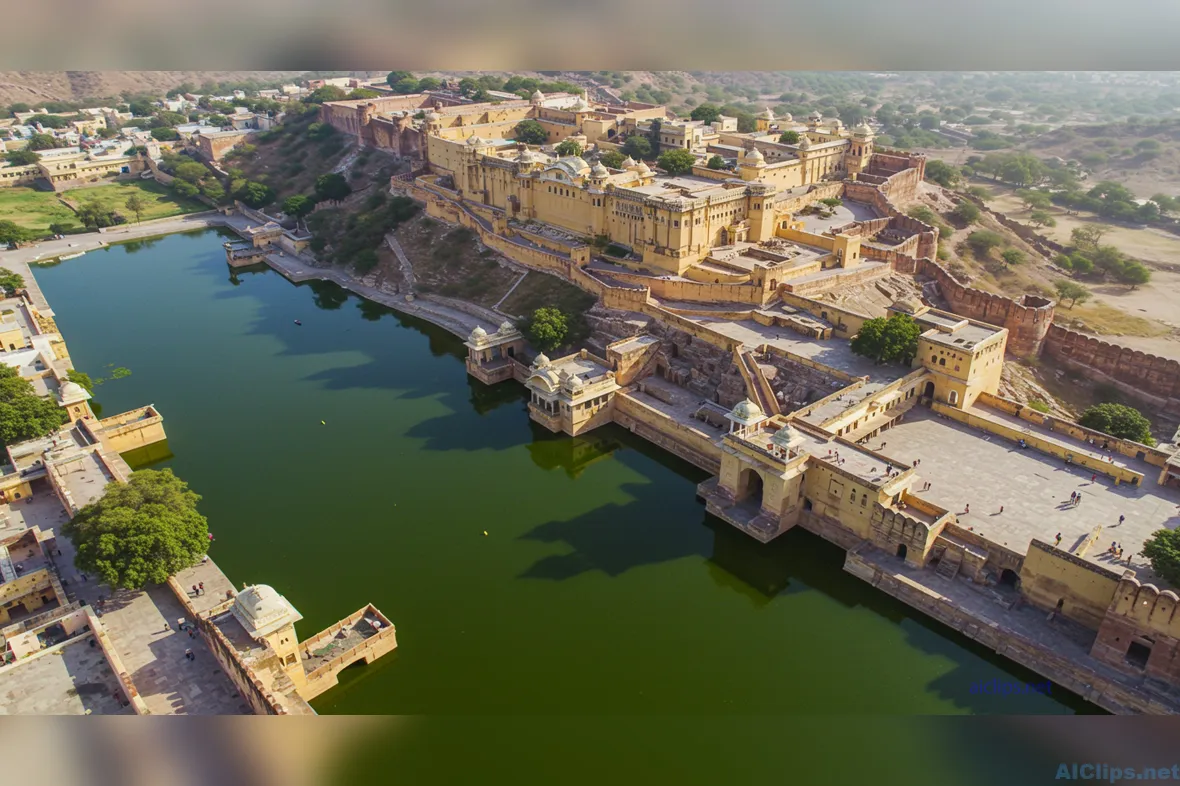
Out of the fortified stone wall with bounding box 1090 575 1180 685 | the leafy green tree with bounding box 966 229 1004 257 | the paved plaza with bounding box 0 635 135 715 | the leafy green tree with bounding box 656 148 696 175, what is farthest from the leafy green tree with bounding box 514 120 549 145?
the fortified stone wall with bounding box 1090 575 1180 685

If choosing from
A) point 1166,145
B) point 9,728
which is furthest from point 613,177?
point 1166,145

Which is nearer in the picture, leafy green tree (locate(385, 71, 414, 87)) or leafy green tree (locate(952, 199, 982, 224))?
leafy green tree (locate(952, 199, 982, 224))

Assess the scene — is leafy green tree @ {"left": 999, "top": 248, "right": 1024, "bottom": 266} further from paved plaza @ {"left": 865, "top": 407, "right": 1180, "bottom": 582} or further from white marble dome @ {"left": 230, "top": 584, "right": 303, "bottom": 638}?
white marble dome @ {"left": 230, "top": 584, "right": 303, "bottom": 638}

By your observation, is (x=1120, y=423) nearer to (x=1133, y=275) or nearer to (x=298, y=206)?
(x=1133, y=275)

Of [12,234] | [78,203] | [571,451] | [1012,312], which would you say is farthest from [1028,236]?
[78,203]

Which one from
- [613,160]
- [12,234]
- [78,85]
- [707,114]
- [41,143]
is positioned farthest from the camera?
[78,85]

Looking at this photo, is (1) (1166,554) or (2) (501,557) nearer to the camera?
(1) (1166,554)
